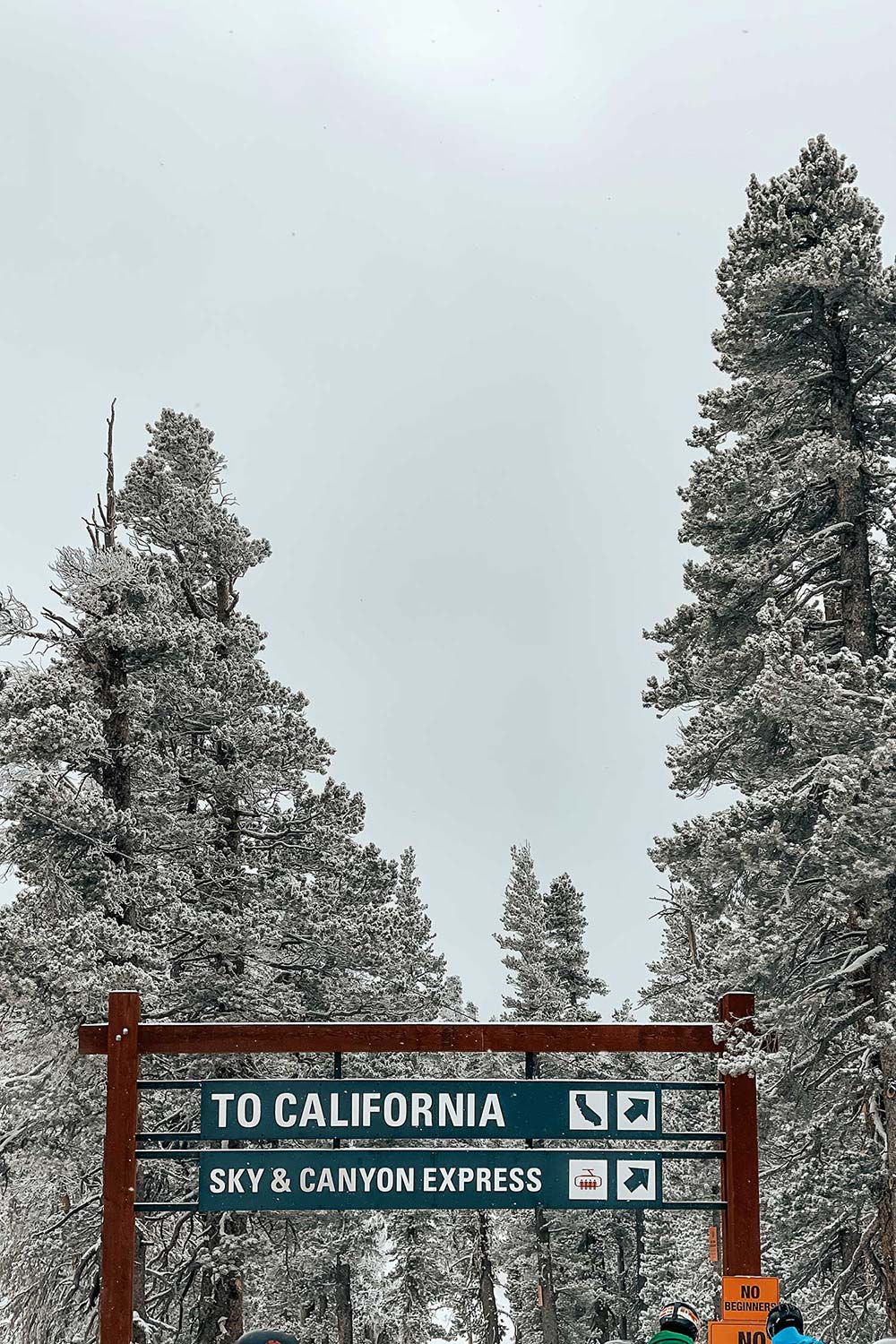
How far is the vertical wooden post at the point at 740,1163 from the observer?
533 inches

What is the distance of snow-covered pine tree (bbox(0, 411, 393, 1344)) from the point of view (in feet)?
52.5

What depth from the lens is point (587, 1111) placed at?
13.7 meters

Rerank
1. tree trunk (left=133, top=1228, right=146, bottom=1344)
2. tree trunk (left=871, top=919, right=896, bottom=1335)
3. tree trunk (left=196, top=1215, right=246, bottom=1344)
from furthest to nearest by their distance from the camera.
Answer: tree trunk (left=196, top=1215, right=246, bottom=1344)
tree trunk (left=133, top=1228, right=146, bottom=1344)
tree trunk (left=871, top=919, right=896, bottom=1335)

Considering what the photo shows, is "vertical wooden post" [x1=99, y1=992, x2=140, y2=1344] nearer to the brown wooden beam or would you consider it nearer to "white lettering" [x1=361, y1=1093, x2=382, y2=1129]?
the brown wooden beam

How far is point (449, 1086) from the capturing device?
1367cm

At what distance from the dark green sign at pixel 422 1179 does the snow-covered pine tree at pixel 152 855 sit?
2816 mm

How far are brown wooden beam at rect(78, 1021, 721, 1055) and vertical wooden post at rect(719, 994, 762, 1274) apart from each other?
17.1 inches

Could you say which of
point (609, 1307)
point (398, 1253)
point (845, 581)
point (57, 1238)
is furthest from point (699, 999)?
point (609, 1307)

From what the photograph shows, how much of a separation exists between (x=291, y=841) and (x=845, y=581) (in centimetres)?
901

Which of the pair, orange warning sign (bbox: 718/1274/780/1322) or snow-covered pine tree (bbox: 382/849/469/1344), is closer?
orange warning sign (bbox: 718/1274/780/1322)

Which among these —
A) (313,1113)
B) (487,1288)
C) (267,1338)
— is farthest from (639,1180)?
(487,1288)

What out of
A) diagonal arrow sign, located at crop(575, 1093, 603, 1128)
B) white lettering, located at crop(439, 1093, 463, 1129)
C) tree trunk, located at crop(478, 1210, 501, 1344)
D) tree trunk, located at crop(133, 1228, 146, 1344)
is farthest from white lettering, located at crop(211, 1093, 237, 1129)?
tree trunk, located at crop(478, 1210, 501, 1344)

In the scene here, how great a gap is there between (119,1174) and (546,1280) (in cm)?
2453

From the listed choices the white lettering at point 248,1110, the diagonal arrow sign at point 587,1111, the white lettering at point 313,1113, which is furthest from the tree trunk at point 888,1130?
the white lettering at point 248,1110
